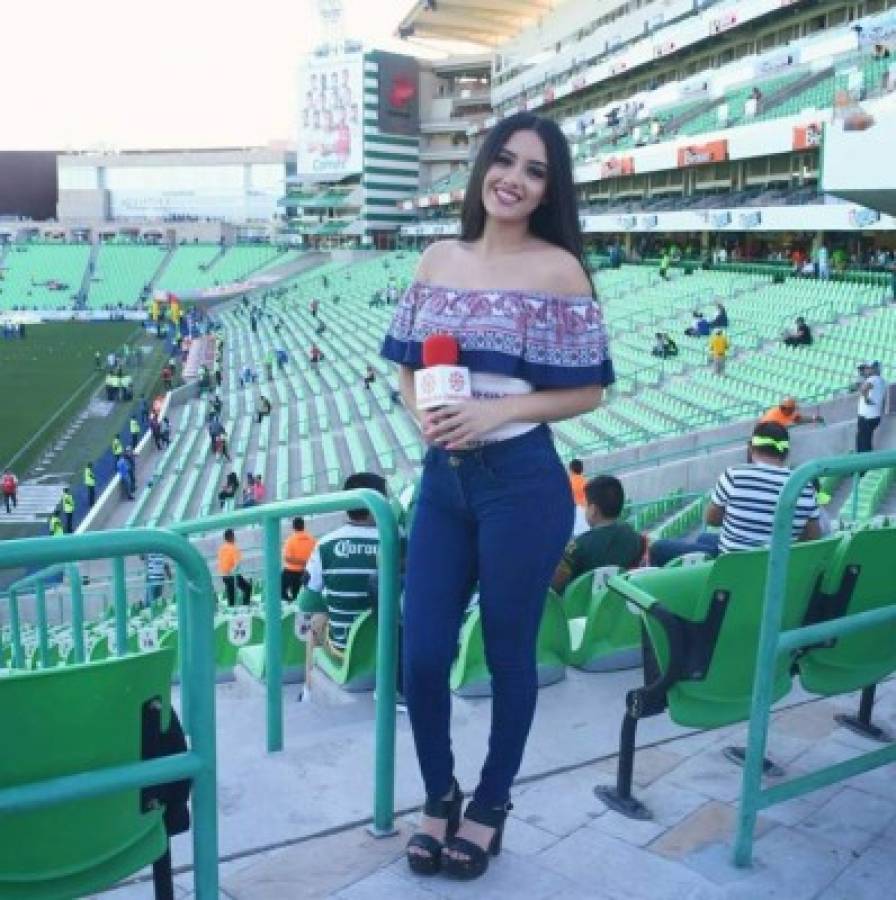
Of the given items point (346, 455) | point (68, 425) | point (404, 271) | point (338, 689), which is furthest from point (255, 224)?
point (338, 689)

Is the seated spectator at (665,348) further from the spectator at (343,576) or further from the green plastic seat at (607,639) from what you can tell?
the spectator at (343,576)

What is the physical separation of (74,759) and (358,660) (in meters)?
2.31

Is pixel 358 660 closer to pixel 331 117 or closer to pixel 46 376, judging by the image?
pixel 46 376

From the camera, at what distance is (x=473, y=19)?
74.3 m

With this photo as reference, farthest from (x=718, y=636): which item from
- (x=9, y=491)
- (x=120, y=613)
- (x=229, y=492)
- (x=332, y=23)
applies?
(x=332, y=23)

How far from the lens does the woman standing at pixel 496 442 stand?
2.54 m

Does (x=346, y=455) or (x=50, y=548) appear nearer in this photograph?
(x=50, y=548)

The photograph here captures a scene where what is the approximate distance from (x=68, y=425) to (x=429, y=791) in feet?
89.1

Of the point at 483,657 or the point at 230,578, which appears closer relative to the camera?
the point at 483,657

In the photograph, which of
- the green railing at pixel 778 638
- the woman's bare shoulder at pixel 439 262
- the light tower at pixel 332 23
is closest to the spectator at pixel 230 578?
the woman's bare shoulder at pixel 439 262

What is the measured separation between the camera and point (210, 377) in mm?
32188

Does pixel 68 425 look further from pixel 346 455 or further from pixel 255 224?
pixel 255 224

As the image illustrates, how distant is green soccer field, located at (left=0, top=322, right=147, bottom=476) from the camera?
26.7 m

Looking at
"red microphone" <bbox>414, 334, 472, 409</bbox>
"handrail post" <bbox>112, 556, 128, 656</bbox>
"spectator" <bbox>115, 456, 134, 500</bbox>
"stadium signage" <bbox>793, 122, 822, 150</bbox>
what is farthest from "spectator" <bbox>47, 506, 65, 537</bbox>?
"stadium signage" <bbox>793, 122, 822, 150</bbox>
